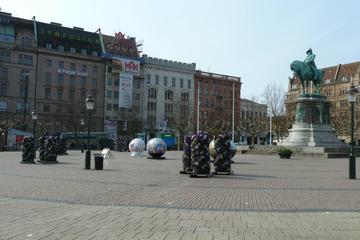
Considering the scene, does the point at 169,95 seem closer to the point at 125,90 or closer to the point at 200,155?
the point at 125,90

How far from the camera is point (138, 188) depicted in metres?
15.9

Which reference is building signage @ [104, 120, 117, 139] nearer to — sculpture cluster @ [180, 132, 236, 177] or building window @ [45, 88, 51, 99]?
building window @ [45, 88, 51, 99]

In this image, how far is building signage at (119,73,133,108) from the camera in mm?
99625

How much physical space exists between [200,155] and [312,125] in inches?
1280

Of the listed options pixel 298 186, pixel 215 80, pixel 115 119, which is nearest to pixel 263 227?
pixel 298 186

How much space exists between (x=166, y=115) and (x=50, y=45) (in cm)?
3124

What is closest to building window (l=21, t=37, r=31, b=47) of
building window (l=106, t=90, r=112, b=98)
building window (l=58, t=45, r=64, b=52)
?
building window (l=58, t=45, r=64, b=52)

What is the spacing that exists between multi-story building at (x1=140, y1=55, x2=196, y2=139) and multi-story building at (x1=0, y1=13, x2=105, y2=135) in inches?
465

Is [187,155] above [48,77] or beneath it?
beneath

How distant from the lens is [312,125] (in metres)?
50.4

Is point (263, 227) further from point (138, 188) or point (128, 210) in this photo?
point (138, 188)

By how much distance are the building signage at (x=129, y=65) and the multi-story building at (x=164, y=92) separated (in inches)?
121

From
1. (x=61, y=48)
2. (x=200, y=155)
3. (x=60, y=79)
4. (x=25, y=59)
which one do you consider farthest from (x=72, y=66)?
(x=200, y=155)

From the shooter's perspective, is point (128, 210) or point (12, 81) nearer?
point (128, 210)
